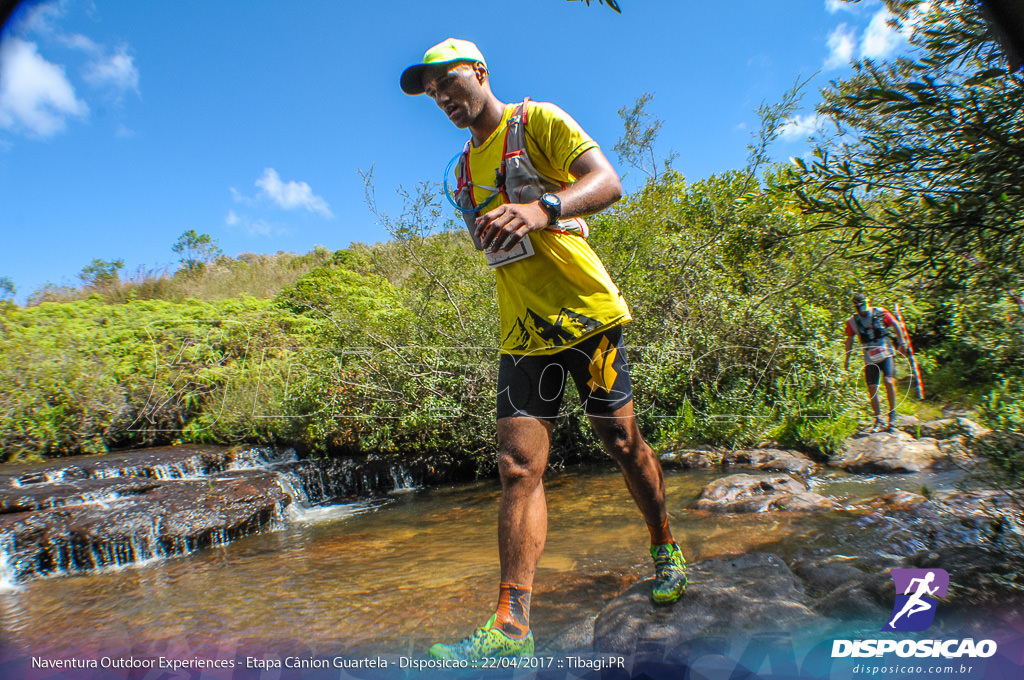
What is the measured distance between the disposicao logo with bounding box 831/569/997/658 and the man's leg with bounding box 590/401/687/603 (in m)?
0.63

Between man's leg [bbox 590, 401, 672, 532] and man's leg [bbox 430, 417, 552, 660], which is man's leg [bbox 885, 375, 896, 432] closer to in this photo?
man's leg [bbox 590, 401, 672, 532]

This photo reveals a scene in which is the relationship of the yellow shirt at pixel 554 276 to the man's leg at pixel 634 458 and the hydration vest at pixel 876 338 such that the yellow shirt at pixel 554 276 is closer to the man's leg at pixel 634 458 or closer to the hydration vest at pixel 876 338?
the man's leg at pixel 634 458

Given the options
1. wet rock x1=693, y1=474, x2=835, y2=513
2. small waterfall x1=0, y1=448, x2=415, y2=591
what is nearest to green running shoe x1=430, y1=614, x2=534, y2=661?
wet rock x1=693, y1=474, x2=835, y2=513

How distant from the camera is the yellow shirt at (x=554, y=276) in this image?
212 centimetres

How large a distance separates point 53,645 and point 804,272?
6999mm

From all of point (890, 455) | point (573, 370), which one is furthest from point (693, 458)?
point (573, 370)

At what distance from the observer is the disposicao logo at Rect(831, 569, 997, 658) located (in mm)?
1527

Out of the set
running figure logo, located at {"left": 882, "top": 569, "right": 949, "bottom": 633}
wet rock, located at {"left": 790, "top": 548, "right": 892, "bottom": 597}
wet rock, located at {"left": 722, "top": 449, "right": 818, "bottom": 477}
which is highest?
running figure logo, located at {"left": 882, "top": 569, "right": 949, "bottom": 633}

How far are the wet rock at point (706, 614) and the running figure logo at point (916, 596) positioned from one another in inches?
8.7

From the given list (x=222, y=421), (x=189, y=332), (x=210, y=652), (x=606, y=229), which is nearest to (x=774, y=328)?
(x=606, y=229)

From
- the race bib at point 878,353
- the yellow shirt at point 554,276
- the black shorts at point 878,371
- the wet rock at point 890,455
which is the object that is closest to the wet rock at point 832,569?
the yellow shirt at point 554,276

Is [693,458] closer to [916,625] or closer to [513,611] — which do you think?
[916,625]

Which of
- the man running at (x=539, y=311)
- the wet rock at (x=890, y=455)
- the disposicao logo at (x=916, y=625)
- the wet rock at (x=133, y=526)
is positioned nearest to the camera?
the disposicao logo at (x=916, y=625)

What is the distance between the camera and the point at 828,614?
194cm
